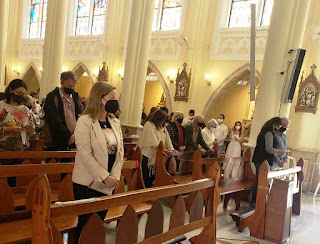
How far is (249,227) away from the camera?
14.2 ft

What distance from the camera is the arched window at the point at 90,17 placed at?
14773 mm

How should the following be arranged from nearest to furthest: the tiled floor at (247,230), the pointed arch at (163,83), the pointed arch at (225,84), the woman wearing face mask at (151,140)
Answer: the tiled floor at (247,230) → the woman wearing face mask at (151,140) → the pointed arch at (225,84) → the pointed arch at (163,83)

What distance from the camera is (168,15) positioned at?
42.1 feet

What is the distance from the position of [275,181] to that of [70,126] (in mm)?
2830

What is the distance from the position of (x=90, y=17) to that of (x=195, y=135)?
1097cm

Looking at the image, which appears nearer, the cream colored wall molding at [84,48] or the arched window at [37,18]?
the cream colored wall molding at [84,48]

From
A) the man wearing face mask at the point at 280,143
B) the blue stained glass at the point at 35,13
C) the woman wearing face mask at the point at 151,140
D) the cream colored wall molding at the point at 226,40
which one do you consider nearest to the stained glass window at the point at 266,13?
the cream colored wall molding at the point at 226,40

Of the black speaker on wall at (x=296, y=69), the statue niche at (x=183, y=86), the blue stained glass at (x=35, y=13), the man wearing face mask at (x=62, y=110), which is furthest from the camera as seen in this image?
the blue stained glass at (x=35, y=13)

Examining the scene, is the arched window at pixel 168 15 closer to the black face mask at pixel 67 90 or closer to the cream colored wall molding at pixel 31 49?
the cream colored wall molding at pixel 31 49

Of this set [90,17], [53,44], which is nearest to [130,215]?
[53,44]

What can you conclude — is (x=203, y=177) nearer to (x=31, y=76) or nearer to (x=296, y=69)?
(x=296, y=69)

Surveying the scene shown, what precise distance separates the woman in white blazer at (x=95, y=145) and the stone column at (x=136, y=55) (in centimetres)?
660

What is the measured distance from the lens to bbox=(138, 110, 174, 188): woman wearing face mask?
4918mm

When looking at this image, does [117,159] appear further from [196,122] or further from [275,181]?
[196,122]
